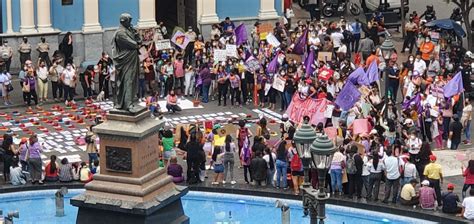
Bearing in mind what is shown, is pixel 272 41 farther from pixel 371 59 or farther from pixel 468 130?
pixel 468 130

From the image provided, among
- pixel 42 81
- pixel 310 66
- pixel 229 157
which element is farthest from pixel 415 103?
pixel 42 81

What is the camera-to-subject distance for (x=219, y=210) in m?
32.6

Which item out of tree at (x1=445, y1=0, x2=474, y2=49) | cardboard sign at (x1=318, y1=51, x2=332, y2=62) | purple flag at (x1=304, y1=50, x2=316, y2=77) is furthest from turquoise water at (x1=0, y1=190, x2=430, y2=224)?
tree at (x1=445, y1=0, x2=474, y2=49)

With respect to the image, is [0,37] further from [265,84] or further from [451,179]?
[451,179]

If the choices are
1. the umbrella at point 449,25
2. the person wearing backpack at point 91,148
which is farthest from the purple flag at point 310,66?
the person wearing backpack at point 91,148

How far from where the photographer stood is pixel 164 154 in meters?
33.9

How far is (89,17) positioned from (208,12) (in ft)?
15.1

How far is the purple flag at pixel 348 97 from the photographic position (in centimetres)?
3600

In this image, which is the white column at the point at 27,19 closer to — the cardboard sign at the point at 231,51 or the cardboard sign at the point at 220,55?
the cardboard sign at the point at 220,55

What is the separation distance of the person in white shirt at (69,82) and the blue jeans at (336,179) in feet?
42.3

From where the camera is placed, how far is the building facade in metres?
46.5

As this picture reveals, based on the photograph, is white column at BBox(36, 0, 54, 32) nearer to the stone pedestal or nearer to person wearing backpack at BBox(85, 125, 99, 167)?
person wearing backpack at BBox(85, 125, 99, 167)

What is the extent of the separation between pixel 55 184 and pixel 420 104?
10.5m

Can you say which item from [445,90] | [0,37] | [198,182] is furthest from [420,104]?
[0,37]
